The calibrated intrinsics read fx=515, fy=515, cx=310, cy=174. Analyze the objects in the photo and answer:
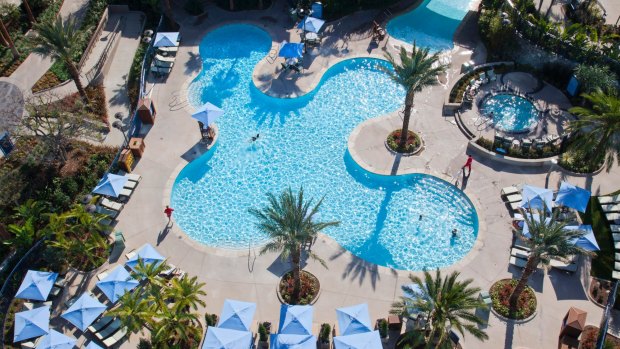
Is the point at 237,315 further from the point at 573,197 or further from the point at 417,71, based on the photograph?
the point at 573,197

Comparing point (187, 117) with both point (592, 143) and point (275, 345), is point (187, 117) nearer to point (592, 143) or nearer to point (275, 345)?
point (275, 345)

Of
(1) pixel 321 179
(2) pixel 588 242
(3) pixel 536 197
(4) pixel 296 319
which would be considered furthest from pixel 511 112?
(4) pixel 296 319

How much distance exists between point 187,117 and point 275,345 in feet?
65.5

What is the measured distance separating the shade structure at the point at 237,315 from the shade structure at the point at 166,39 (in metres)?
23.5

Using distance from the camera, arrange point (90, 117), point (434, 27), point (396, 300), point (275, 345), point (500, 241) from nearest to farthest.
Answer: point (275, 345)
point (396, 300)
point (500, 241)
point (90, 117)
point (434, 27)

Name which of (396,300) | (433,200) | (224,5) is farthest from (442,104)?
(224,5)

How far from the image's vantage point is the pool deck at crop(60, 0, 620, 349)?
93.9ft

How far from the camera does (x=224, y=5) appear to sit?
4756cm

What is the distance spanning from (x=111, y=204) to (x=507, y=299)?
2470 centimetres

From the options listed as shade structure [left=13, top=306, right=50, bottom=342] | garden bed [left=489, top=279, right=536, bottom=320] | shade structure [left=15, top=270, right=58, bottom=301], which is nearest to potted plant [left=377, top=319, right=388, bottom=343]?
garden bed [left=489, top=279, right=536, bottom=320]

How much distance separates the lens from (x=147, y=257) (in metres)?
29.2

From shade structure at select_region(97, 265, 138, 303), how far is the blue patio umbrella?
0.72 metres

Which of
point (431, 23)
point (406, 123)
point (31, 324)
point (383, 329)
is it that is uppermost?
point (431, 23)

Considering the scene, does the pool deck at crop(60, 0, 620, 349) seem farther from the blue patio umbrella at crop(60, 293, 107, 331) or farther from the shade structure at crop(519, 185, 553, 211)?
the blue patio umbrella at crop(60, 293, 107, 331)
